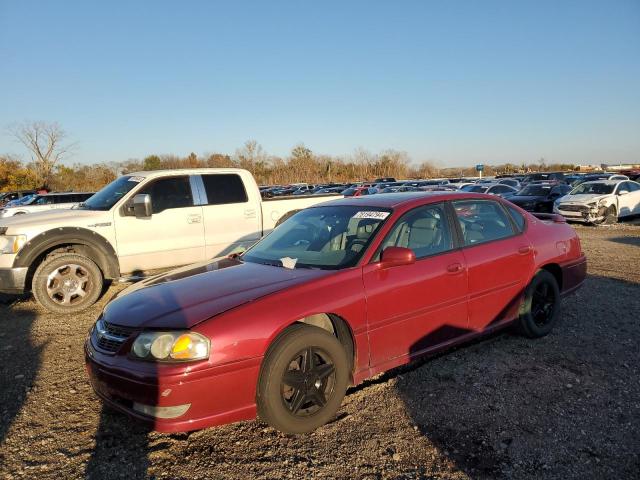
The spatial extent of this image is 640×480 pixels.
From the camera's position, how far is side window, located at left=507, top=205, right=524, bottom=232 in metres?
4.83

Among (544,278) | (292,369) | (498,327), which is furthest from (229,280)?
(544,278)

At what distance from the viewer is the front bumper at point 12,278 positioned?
20.6ft

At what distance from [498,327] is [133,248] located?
16.7 ft

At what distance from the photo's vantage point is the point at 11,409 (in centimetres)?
370

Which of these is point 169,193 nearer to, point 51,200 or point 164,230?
point 164,230

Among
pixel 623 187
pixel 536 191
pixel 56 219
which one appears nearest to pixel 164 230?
pixel 56 219

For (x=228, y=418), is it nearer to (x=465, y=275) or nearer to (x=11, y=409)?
(x=11, y=409)

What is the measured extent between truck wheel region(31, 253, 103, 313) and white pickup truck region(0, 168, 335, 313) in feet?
0.04

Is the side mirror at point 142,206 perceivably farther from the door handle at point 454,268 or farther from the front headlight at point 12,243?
the door handle at point 454,268

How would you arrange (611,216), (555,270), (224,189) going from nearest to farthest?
(555,270)
(224,189)
(611,216)

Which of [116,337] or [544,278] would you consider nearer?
[116,337]

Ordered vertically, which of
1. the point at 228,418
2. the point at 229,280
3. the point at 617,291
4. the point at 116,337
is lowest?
the point at 617,291

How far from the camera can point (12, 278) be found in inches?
247

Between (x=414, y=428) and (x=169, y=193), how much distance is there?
18.1 ft
